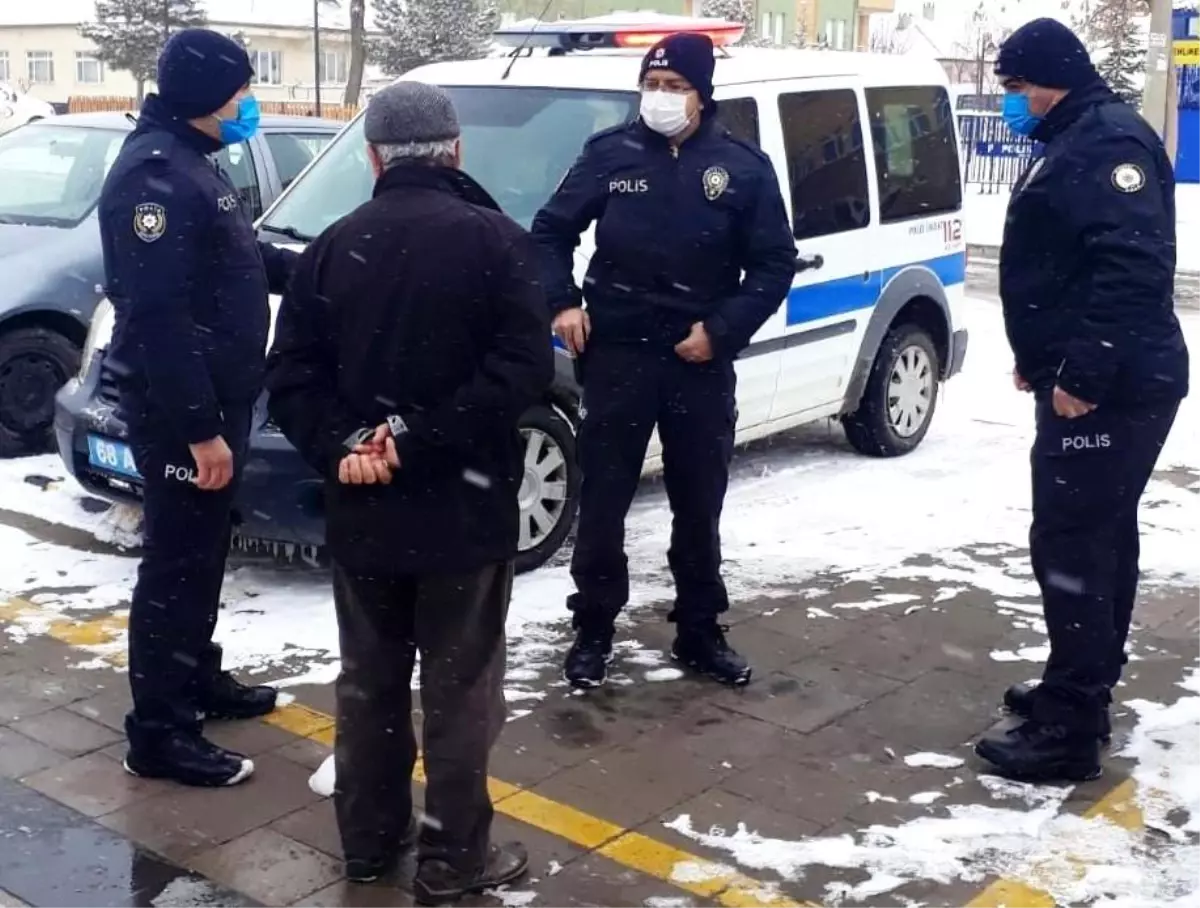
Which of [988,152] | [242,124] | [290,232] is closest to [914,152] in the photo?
[290,232]

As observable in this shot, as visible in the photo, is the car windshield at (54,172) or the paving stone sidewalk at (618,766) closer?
the paving stone sidewalk at (618,766)

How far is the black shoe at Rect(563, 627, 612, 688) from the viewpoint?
4930mm

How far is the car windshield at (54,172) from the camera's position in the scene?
8141 mm

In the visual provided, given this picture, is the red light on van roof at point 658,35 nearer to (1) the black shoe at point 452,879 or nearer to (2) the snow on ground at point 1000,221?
(1) the black shoe at point 452,879

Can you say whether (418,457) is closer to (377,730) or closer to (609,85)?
(377,730)

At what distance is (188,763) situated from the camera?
13.7 feet

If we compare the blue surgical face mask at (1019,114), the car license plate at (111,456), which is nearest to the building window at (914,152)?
the blue surgical face mask at (1019,114)

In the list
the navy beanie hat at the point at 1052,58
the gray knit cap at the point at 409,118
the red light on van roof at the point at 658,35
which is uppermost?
the red light on van roof at the point at 658,35

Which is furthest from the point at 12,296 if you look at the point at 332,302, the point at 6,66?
the point at 6,66

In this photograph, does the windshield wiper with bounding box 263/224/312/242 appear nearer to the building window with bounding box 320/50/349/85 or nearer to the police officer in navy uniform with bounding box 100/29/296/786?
the police officer in navy uniform with bounding box 100/29/296/786

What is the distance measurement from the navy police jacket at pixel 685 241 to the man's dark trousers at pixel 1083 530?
991mm

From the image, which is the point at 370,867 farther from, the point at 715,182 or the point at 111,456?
the point at 111,456

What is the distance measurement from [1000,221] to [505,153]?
652 inches

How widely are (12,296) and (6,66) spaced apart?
61763 millimetres
